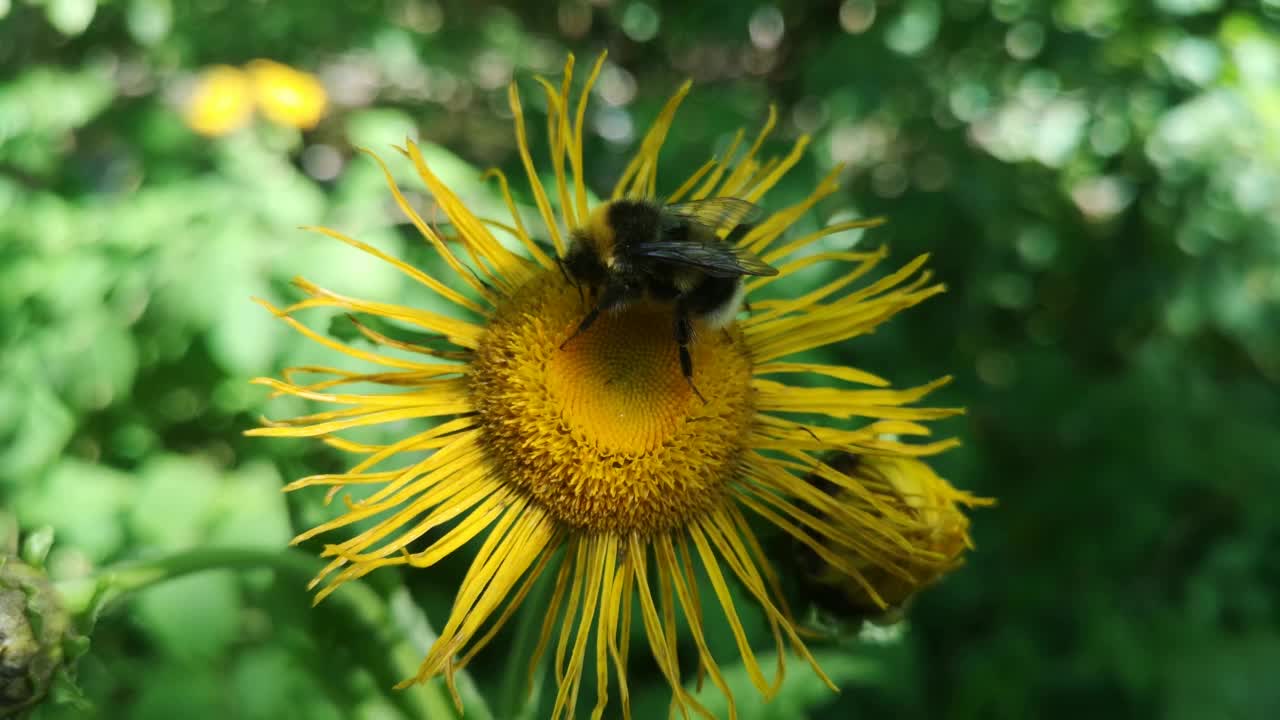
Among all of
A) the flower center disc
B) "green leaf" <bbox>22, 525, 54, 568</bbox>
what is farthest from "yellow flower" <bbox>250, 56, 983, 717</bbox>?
"green leaf" <bbox>22, 525, 54, 568</bbox>

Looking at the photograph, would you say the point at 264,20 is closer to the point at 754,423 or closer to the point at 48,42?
the point at 48,42

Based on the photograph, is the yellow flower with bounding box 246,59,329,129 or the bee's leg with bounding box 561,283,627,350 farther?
the yellow flower with bounding box 246,59,329,129

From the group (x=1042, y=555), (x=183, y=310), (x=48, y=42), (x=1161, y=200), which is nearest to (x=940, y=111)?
(x=1161, y=200)

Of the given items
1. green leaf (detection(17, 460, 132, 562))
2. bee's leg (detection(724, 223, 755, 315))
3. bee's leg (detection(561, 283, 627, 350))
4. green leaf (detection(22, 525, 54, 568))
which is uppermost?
bee's leg (detection(724, 223, 755, 315))

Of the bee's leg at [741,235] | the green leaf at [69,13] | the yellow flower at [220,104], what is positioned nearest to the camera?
the bee's leg at [741,235]

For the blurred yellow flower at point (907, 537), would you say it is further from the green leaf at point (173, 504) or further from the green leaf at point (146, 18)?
the green leaf at point (146, 18)

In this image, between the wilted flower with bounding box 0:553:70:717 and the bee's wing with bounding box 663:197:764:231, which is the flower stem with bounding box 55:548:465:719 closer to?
the wilted flower with bounding box 0:553:70:717

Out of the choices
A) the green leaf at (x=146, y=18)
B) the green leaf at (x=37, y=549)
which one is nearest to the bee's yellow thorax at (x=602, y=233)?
the green leaf at (x=37, y=549)
